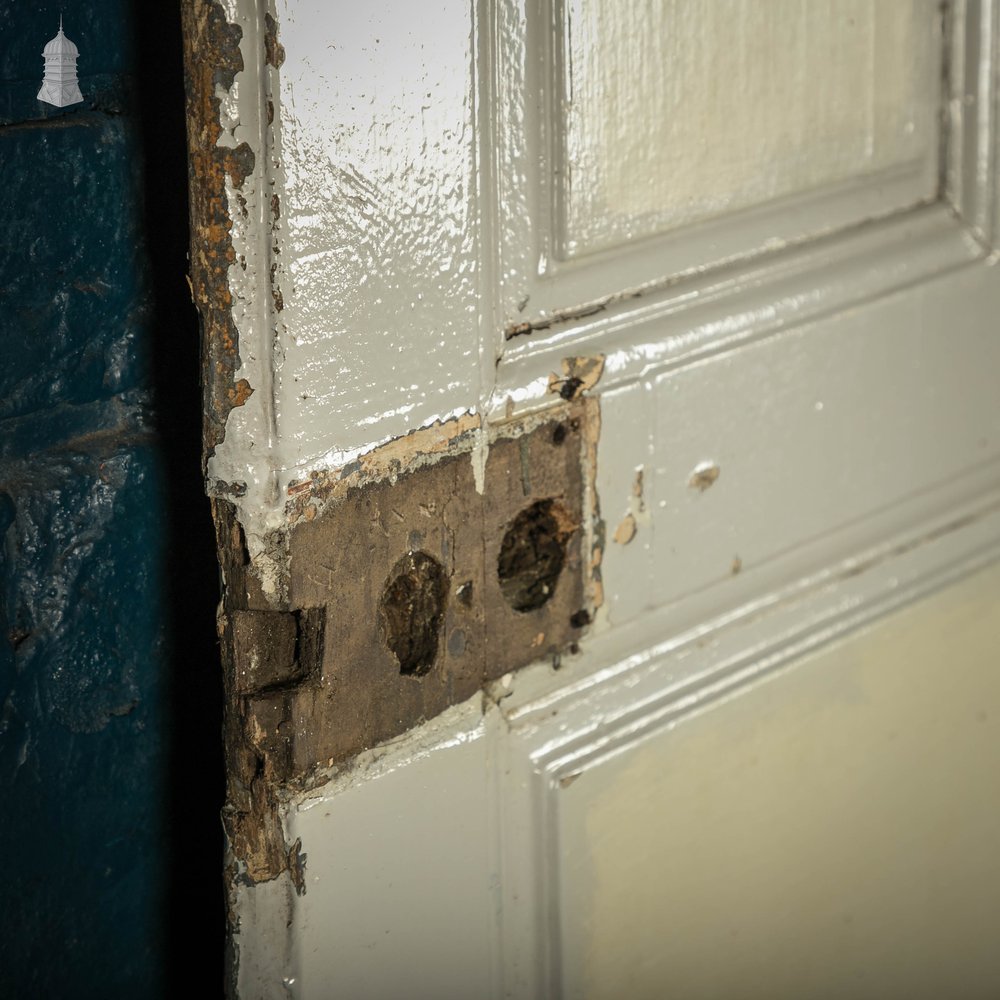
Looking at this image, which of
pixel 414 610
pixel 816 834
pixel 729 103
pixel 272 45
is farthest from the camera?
pixel 816 834

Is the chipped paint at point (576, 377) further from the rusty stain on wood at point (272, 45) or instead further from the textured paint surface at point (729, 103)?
the rusty stain on wood at point (272, 45)

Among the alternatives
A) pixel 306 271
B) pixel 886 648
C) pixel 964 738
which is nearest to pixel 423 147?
pixel 306 271

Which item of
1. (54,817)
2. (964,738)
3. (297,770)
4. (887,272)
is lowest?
(964,738)

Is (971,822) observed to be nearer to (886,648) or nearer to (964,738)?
(964,738)

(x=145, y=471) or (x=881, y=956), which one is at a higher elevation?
(x=145, y=471)

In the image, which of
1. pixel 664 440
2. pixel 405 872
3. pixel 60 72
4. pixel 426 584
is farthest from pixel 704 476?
pixel 60 72

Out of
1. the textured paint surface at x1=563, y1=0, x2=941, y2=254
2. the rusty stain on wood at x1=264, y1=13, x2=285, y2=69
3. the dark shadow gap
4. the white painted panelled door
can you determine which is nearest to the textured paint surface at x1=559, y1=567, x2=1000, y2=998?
the white painted panelled door

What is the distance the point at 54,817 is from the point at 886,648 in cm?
75

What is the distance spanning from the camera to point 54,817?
1.00 metres

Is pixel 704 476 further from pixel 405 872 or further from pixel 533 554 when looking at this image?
pixel 405 872

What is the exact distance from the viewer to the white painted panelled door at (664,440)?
783 mm

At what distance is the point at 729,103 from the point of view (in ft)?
3.18

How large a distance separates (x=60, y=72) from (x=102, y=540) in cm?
35

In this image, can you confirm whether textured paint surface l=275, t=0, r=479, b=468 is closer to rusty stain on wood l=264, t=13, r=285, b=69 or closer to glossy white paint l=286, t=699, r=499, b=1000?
rusty stain on wood l=264, t=13, r=285, b=69
